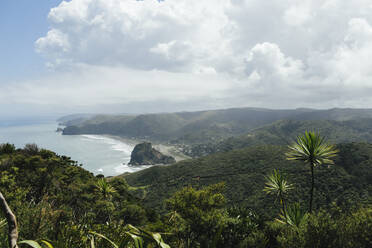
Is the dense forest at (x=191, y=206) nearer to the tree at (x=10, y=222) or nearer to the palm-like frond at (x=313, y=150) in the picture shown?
the tree at (x=10, y=222)

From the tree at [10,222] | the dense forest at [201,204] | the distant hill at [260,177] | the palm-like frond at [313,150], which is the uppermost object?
the tree at [10,222]

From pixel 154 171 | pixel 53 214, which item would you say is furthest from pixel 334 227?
pixel 154 171

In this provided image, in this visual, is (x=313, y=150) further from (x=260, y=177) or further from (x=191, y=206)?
(x=260, y=177)

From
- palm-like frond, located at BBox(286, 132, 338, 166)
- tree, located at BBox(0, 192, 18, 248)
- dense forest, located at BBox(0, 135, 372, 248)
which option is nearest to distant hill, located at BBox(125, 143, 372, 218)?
dense forest, located at BBox(0, 135, 372, 248)

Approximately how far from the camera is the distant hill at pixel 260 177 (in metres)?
58.3

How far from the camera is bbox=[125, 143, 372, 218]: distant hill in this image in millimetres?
58344

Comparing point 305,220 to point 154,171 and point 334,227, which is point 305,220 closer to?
point 334,227

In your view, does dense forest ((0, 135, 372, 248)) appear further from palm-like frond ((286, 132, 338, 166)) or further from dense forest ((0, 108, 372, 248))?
palm-like frond ((286, 132, 338, 166))

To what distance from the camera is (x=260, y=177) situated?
264ft

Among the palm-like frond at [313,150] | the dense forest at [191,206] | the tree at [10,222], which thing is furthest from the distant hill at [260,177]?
the tree at [10,222]

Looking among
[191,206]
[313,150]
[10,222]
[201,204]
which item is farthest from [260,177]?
[10,222]

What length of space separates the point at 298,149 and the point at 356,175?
73172 mm

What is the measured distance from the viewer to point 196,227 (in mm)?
19531

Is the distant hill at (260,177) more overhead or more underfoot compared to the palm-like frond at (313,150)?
more underfoot
